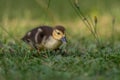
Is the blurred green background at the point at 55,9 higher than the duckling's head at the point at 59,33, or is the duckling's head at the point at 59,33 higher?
the blurred green background at the point at 55,9

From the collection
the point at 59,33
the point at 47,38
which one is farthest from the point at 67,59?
the point at 47,38

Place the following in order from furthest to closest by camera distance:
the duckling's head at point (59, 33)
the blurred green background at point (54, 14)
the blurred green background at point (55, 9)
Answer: the blurred green background at point (55, 9) < the blurred green background at point (54, 14) < the duckling's head at point (59, 33)

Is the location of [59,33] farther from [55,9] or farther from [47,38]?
[55,9]

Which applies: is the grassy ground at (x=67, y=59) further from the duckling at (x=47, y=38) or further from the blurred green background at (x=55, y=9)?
the blurred green background at (x=55, y=9)

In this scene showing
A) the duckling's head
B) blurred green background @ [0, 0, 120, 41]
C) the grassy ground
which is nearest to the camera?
the grassy ground

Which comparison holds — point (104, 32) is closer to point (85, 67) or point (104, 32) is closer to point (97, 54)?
point (97, 54)

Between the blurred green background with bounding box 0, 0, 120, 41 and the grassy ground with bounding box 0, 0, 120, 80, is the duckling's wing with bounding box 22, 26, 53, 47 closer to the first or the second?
the grassy ground with bounding box 0, 0, 120, 80

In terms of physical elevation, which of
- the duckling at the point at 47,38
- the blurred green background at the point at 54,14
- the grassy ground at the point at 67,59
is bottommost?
the grassy ground at the point at 67,59

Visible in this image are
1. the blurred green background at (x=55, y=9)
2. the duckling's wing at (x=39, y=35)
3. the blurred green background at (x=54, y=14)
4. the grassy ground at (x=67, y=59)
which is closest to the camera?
the grassy ground at (x=67, y=59)

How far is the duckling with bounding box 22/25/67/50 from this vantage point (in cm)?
739

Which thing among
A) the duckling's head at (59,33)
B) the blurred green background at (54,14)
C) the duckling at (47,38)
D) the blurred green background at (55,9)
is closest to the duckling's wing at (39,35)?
the duckling at (47,38)

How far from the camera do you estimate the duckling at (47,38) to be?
739 centimetres

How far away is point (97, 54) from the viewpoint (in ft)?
22.3

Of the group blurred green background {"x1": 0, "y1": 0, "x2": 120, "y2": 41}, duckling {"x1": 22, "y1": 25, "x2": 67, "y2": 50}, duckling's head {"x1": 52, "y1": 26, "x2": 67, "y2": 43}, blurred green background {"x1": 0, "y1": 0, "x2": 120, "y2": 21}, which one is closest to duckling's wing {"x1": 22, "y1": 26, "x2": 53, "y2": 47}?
duckling {"x1": 22, "y1": 25, "x2": 67, "y2": 50}
